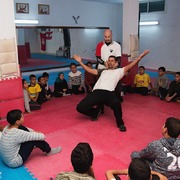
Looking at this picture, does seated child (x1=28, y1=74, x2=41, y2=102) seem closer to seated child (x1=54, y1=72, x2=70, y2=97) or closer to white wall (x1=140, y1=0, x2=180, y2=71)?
seated child (x1=54, y1=72, x2=70, y2=97)

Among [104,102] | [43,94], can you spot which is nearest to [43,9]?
[43,94]

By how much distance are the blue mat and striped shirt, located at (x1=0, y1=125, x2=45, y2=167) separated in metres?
0.07

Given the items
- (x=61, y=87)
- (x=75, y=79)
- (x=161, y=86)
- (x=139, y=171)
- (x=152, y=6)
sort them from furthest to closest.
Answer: (x=152, y=6) → (x=75, y=79) → (x=61, y=87) → (x=161, y=86) → (x=139, y=171)

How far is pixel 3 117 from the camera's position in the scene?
4863 mm

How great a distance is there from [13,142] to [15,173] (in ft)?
1.36

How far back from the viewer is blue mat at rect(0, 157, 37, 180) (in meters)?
2.95

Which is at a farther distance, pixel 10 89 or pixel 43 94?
pixel 43 94

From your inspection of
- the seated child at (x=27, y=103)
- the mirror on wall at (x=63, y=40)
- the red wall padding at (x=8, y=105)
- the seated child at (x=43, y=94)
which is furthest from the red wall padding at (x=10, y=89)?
the mirror on wall at (x=63, y=40)

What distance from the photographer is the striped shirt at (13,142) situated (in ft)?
9.73

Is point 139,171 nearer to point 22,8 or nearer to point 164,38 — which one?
point 22,8

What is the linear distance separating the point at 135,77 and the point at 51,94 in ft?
7.85

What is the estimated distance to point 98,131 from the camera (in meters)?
4.27

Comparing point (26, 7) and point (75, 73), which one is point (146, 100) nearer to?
point (75, 73)

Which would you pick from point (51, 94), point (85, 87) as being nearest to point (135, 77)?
point (85, 87)
